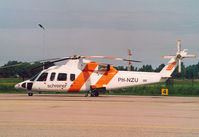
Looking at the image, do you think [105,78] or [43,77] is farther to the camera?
[43,77]

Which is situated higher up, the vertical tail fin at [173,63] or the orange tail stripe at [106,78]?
the vertical tail fin at [173,63]

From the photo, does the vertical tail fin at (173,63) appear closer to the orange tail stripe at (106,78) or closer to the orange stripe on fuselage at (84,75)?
the orange tail stripe at (106,78)

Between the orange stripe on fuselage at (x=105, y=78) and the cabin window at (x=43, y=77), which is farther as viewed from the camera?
the cabin window at (x=43, y=77)

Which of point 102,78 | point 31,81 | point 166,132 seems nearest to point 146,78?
point 102,78

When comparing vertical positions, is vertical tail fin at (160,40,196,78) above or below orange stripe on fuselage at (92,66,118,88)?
above

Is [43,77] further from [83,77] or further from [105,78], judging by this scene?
[105,78]

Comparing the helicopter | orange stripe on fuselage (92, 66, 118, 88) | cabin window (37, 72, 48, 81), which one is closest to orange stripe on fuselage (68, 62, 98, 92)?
the helicopter

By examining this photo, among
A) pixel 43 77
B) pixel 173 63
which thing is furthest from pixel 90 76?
pixel 173 63

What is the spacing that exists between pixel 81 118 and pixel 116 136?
335cm

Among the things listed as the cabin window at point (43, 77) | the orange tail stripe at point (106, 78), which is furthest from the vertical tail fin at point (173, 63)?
the cabin window at point (43, 77)

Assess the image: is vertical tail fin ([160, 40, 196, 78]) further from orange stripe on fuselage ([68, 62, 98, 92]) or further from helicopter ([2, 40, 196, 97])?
orange stripe on fuselage ([68, 62, 98, 92])

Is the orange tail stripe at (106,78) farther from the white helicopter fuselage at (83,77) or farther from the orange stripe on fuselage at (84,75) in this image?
the orange stripe on fuselage at (84,75)

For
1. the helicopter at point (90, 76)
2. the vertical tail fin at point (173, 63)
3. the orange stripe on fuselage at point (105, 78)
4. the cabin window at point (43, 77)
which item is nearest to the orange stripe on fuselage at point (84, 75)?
the helicopter at point (90, 76)

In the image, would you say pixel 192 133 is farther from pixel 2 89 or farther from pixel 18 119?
pixel 2 89
